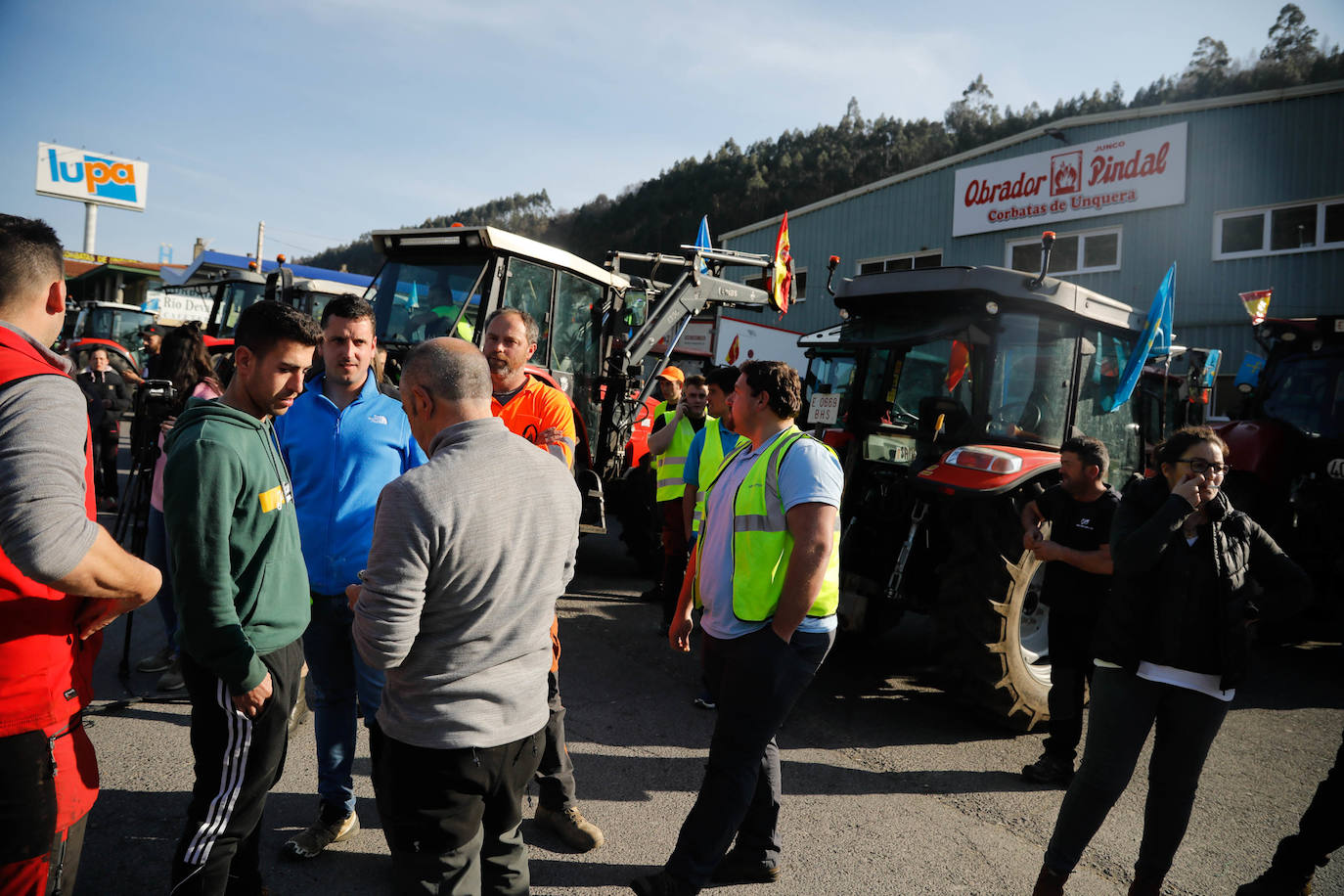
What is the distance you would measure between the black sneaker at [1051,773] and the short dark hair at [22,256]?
426 cm

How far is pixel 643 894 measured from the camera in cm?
268

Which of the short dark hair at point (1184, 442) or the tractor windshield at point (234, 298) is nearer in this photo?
the short dark hair at point (1184, 442)

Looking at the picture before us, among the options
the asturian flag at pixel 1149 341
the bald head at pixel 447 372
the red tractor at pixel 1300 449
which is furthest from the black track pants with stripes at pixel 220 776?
the red tractor at pixel 1300 449

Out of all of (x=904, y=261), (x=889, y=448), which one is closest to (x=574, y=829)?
(x=889, y=448)

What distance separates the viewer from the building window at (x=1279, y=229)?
13906mm

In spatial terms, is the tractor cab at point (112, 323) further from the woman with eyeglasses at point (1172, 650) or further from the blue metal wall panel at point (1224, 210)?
the woman with eyeglasses at point (1172, 650)

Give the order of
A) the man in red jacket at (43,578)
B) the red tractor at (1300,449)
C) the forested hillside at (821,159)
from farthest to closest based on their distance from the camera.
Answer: the forested hillside at (821,159) < the red tractor at (1300,449) < the man in red jacket at (43,578)

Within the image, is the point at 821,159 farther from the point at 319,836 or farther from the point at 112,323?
the point at 319,836

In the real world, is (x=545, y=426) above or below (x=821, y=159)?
below

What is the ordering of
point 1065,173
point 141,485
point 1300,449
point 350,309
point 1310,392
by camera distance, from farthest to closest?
point 1065,173
point 1310,392
point 1300,449
point 141,485
point 350,309

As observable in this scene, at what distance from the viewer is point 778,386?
288cm

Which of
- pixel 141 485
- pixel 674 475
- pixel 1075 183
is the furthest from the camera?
pixel 1075 183

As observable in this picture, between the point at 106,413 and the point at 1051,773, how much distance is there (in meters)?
9.80

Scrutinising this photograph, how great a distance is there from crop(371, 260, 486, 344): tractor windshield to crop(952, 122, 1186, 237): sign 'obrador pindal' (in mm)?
14839
